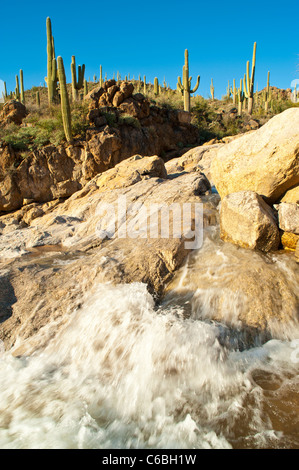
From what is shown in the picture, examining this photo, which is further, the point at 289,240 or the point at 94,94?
the point at 94,94

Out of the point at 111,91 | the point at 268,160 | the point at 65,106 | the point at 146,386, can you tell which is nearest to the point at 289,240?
the point at 268,160

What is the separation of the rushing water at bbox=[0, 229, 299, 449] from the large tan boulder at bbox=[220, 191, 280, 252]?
0.47m

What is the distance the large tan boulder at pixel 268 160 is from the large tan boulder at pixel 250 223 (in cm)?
58

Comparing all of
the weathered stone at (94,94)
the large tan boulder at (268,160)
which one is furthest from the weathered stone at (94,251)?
the weathered stone at (94,94)

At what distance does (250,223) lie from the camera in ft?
13.2

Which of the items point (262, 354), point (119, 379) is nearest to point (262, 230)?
point (262, 354)

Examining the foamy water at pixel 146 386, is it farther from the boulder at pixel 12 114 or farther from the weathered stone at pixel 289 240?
the boulder at pixel 12 114

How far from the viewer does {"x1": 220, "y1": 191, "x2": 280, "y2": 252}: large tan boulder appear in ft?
13.1

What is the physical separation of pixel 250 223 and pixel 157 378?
2528 millimetres

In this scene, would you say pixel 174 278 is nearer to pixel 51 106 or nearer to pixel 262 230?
pixel 262 230

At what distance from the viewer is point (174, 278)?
3902 millimetres

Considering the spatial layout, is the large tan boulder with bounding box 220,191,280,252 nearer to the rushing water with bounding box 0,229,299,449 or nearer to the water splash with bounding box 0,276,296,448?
the rushing water with bounding box 0,229,299,449

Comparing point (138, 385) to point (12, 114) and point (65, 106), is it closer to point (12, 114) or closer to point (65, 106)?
point (65, 106)

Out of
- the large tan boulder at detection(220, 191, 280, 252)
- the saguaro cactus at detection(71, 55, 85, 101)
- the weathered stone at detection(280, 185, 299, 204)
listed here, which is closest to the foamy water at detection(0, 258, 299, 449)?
the large tan boulder at detection(220, 191, 280, 252)
